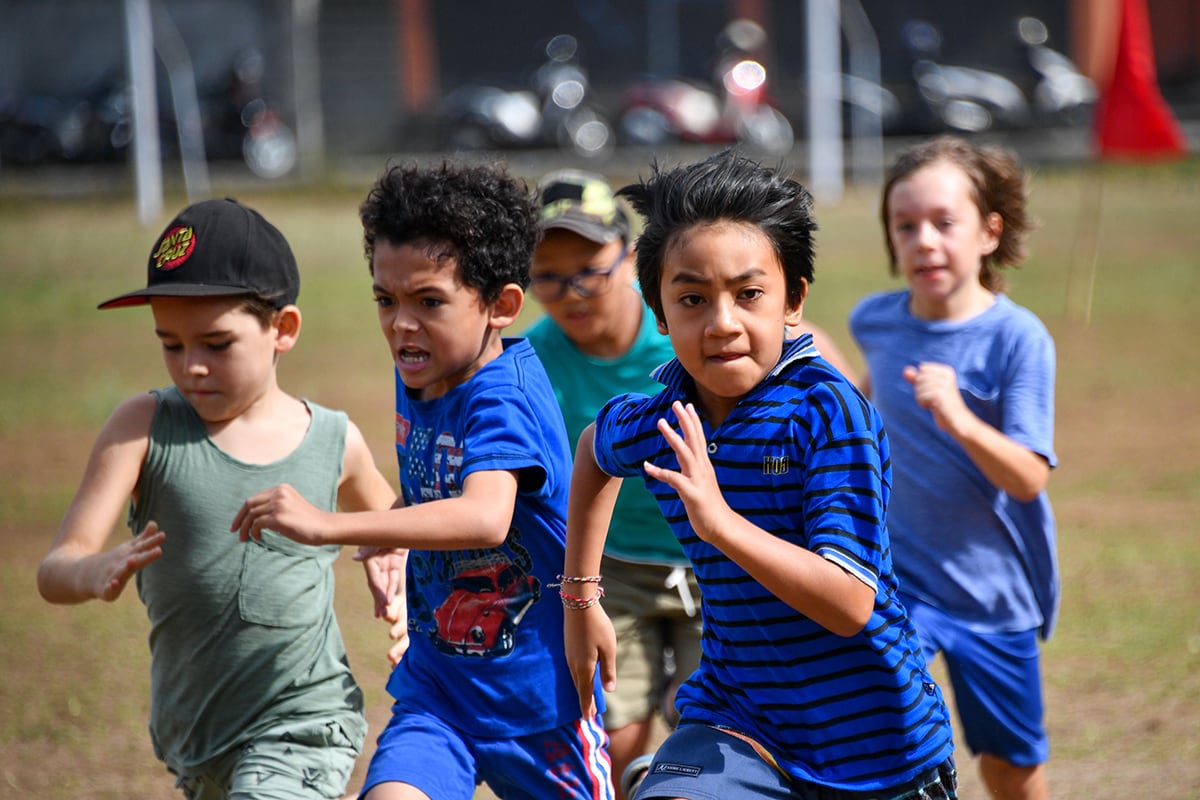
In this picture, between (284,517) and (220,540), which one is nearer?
(284,517)

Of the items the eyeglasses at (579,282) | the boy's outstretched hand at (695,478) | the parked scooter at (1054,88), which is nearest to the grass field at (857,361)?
the eyeglasses at (579,282)

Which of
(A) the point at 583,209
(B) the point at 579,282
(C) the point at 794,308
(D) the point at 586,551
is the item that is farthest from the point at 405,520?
(A) the point at 583,209

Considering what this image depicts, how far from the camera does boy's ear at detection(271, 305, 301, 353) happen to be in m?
3.19

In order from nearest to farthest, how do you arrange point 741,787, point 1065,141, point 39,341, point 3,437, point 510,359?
1. point 741,787
2. point 510,359
3. point 3,437
4. point 39,341
5. point 1065,141

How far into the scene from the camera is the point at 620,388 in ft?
12.9

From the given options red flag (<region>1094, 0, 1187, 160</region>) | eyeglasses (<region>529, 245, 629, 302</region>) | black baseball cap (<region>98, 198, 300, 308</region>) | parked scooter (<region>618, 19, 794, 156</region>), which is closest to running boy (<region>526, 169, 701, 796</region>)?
eyeglasses (<region>529, 245, 629, 302</region>)

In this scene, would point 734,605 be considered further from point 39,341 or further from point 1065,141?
point 1065,141

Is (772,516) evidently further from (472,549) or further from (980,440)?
(980,440)

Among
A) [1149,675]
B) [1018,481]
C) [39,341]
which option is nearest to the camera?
[1018,481]

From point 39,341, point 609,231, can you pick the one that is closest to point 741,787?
point 609,231

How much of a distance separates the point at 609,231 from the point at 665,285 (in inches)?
52.2

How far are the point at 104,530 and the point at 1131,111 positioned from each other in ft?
29.5

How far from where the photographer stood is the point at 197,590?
10.0 ft

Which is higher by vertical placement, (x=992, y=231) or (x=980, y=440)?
(x=992, y=231)
